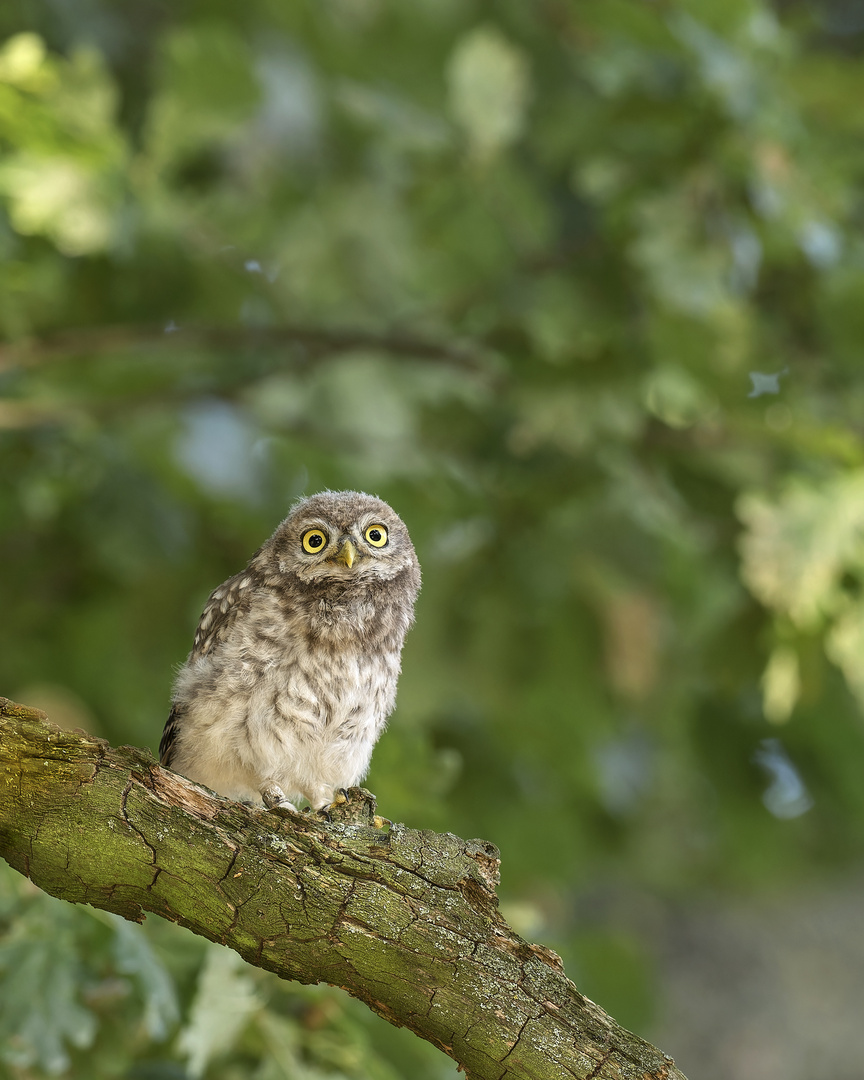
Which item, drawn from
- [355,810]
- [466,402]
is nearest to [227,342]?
[466,402]

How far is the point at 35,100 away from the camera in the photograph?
3.23 metres

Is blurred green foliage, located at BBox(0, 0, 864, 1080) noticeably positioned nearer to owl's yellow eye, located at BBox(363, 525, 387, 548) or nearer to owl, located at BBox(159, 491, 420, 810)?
owl, located at BBox(159, 491, 420, 810)

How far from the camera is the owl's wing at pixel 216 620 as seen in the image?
2621 millimetres

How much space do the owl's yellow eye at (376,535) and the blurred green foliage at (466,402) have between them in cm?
123

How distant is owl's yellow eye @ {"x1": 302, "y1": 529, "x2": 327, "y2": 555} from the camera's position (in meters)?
2.33

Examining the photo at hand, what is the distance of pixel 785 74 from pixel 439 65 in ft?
8.90

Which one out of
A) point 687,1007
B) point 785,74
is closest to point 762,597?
point 785,74

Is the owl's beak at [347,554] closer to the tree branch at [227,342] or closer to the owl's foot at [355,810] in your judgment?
the owl's foot at [355,810]

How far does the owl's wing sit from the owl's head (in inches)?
5.9

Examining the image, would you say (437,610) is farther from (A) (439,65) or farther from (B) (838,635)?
(A) (439,65)

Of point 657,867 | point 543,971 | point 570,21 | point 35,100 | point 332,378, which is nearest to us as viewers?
point 543,971

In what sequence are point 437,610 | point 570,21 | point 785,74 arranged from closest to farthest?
point 785,74 → point 437,610 → point 570,21

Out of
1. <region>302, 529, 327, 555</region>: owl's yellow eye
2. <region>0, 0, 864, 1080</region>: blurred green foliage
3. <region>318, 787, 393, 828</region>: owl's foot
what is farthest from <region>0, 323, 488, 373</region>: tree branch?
<region>318, 787, 393, 828</region>: owl's foot

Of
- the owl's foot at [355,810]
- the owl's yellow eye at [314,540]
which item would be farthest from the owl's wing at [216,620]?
the owl's foot at [355,810]
